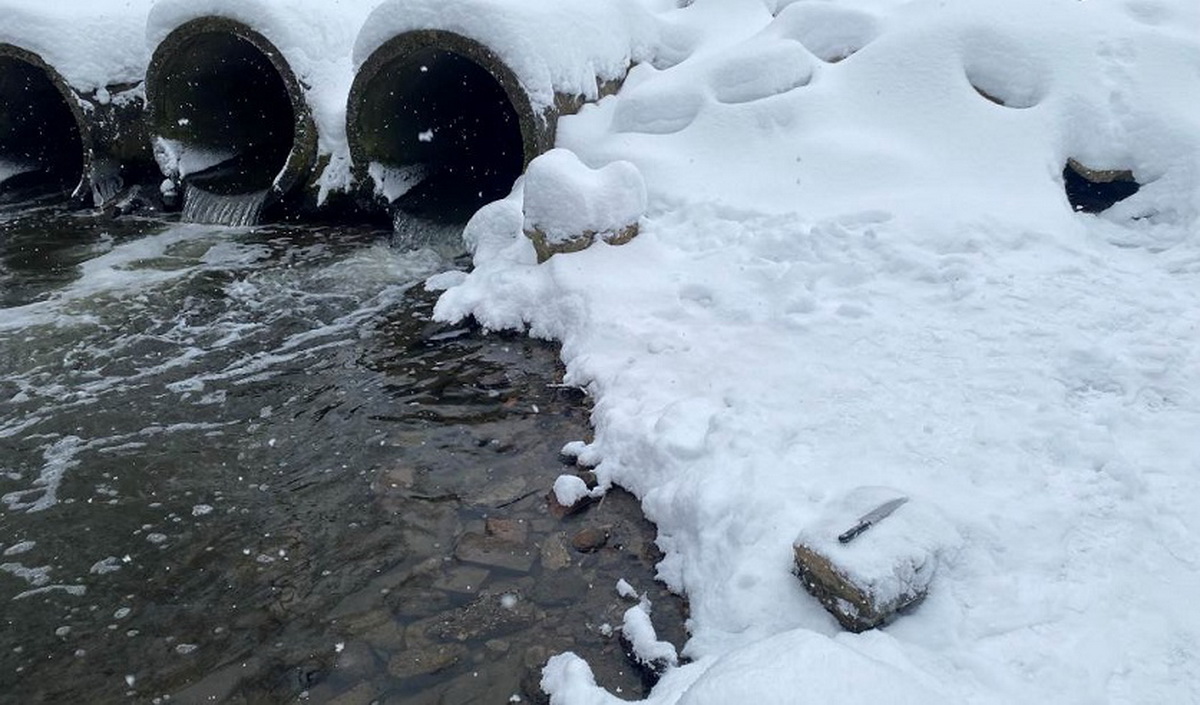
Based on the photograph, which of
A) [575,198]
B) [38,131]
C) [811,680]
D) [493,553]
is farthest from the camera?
[38,131]

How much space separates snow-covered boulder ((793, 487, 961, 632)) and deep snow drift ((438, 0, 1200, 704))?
0.26 ft

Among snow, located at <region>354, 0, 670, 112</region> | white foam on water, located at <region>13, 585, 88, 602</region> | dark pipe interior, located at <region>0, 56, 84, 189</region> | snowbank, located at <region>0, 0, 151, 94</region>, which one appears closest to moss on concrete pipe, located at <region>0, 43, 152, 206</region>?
dark pipe interior, located at <region>0, 56, 84, 189</region>

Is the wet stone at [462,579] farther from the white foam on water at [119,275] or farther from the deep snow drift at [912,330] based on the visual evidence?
the white foam on water at [119,275]

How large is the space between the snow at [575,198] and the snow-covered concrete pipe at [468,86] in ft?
4.05

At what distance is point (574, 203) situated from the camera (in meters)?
5.98

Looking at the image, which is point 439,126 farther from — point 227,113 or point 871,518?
point 871,518

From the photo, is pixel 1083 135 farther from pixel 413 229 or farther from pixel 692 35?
pixel 413 229

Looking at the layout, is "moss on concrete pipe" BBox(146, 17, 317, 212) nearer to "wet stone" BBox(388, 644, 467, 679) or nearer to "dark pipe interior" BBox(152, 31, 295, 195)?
"dark pipe interior" BBox(152, 31, 295, 195)

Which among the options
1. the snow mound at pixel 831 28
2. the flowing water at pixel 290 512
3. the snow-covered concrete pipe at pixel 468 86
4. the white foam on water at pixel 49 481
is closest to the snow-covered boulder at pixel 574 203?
the flowing water at pixel 290 512

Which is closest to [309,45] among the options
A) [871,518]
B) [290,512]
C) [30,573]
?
[290,512]

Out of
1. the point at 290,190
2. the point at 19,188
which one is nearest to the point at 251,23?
the point at 290,190

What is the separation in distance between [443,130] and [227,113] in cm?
265

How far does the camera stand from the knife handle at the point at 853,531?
3.12 metres

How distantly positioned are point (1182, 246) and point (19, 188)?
39.4 feet
